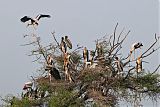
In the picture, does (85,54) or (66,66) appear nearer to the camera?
(66,66)

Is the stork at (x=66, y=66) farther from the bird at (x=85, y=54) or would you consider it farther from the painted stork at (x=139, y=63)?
the painted stork at (x=139, y=63)

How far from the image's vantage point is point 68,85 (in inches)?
131

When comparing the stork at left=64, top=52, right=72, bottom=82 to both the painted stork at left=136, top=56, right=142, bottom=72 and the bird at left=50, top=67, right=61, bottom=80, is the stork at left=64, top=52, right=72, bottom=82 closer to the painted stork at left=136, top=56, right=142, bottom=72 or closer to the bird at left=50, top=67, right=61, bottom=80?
the bird at left=50, top=67, right=61, bottom=80

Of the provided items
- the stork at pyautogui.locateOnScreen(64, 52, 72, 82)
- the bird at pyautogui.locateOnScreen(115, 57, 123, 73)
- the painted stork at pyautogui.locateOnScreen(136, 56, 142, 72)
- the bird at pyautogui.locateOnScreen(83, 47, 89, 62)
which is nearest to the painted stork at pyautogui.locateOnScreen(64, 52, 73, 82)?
the stork at pyautogui.locateOnScreen(64, 52, 72, 82)

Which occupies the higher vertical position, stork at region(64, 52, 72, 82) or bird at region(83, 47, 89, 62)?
bird at region(83, 47, 89, 62)

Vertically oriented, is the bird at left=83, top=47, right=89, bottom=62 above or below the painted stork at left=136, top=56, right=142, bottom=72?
above

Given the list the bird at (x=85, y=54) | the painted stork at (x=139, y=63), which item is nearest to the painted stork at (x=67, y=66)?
the bird at (x=85, y=54)

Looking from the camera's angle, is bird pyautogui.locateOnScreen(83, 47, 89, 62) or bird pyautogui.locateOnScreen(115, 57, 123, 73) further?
bird pyautogui.locateOnScreen(83, 47, 89, 62)

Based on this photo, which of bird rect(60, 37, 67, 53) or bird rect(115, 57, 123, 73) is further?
bird rect(60, 37, 67, 53)

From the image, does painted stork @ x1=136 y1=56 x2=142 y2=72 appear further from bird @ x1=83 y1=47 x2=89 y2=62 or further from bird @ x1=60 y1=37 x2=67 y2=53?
bird @ x1=60 y1=37 x2=67 y2=53

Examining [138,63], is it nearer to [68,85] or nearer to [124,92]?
[124,92]

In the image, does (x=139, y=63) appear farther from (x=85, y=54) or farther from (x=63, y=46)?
(x=63, y=46)

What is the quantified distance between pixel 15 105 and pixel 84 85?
60cm

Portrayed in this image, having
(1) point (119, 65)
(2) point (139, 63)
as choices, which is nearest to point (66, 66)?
(1) point (119, 65)
